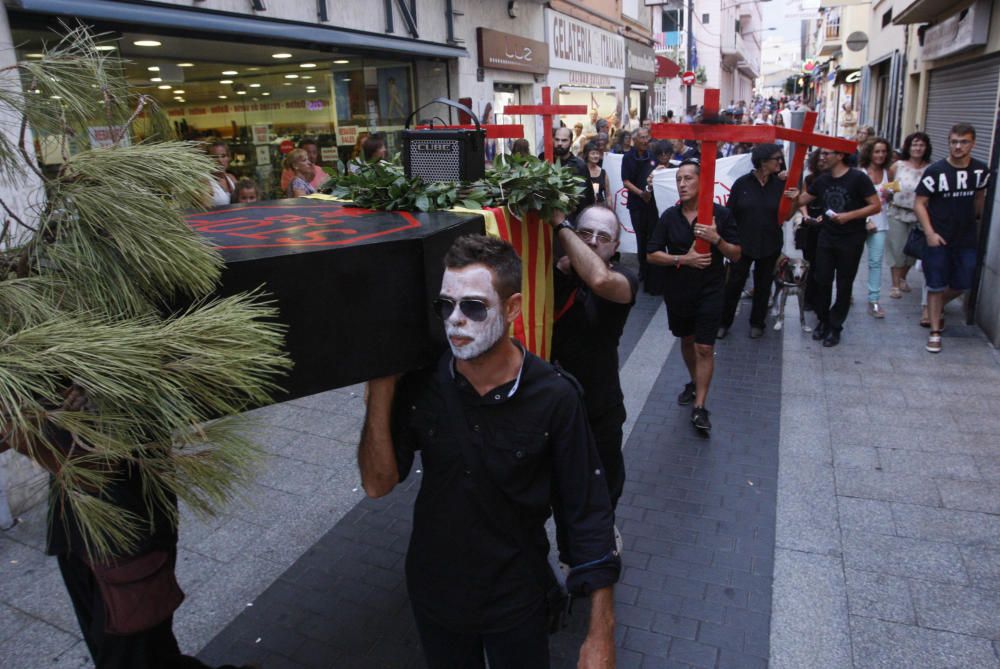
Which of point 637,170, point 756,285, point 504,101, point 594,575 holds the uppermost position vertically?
point 504,101

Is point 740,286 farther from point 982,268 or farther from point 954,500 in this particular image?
point 954,500

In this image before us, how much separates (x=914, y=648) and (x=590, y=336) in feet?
6.62

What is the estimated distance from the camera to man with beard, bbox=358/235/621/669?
7.36 ft

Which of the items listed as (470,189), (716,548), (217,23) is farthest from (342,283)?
(217,23)

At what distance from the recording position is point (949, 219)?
7.39 metres

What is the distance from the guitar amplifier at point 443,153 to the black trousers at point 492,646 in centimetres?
165

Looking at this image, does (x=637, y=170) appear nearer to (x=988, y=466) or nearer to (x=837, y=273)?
(x=837, y=273)

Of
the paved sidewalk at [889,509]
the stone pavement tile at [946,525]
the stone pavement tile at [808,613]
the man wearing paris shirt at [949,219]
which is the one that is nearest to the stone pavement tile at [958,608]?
the paved sidewalk at [889,509]

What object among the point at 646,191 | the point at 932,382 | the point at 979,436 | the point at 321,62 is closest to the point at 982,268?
the point at 932,382

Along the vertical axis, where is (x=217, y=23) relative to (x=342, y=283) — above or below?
above

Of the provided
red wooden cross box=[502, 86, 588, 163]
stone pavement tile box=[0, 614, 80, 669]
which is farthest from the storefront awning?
stone pavement tile box=[0, 614, 80, 669]

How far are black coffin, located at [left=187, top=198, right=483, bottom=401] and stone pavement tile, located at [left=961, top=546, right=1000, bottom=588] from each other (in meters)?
3.22

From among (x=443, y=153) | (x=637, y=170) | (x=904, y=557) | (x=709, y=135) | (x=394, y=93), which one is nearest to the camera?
(x=443, y=153)

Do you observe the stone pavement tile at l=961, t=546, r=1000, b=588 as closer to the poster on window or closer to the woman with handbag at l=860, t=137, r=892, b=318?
the woman with handbag at l=860, t=137, r=892, b=318
